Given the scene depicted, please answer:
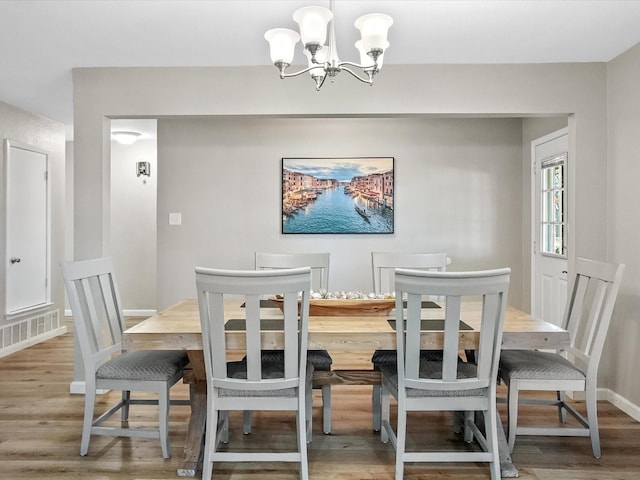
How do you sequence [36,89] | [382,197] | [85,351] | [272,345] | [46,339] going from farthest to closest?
[46,339] → [382,197] → [36,89] → [85,351] → [272,345]

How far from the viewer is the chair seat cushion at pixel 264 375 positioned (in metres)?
2.14

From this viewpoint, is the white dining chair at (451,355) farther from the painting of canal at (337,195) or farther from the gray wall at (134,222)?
the gray wall at (134,222)

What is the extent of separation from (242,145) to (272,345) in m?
3.01

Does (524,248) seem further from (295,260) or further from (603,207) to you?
(295,260)

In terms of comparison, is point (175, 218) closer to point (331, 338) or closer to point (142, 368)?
point (142, 368)

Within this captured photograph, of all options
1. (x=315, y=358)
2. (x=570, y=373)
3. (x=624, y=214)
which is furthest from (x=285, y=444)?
(x=624, y=214)

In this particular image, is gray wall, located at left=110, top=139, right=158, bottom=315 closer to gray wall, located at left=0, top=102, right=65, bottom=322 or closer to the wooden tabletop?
gray wall, located at left=0, top=102, right=65, bottom=322

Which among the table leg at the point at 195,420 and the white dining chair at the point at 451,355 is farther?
the table leg at the point at 195,420

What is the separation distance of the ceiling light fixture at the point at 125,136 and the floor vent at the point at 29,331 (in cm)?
211

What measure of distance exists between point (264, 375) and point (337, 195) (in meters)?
2.67

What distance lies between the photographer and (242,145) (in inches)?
187

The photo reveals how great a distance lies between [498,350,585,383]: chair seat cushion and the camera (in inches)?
95.0

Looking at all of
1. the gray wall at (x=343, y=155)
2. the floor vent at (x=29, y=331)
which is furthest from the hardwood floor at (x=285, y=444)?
the gray wall at (x=343, y=155)

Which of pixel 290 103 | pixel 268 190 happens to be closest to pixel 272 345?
pixel 290 103
